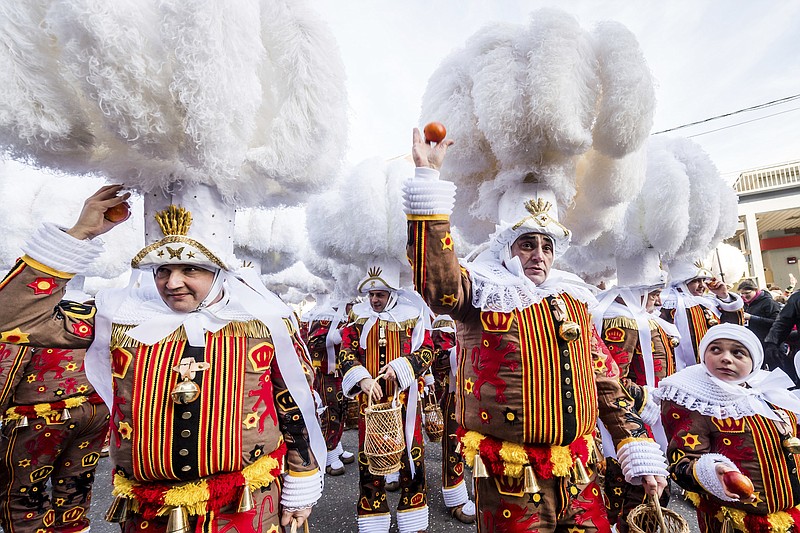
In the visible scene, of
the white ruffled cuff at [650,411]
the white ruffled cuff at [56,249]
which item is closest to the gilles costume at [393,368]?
the white ruffled cuff at [650,411]

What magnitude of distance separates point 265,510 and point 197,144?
1.47 m

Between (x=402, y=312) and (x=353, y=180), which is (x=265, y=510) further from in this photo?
(x=353, y=180)

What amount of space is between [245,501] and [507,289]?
1396 mm

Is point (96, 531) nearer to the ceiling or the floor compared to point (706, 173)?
nearer to the floor

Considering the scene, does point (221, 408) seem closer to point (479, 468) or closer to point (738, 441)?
point (479, 468)

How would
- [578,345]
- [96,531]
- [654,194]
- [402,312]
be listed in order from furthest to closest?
[402,312], [654,194], [96,531], [578,345]

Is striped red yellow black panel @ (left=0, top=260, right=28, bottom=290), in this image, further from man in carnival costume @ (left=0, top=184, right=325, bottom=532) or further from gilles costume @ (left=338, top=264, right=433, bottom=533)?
gilles costume @ (left=338, top=264, right=433, bottom=533)

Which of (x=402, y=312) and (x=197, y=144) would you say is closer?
(x=197, y=144)

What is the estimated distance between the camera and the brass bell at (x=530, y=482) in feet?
5.95

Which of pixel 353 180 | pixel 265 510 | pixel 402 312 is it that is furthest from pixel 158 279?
pixel 353 180


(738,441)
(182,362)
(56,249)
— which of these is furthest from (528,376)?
(56,249)

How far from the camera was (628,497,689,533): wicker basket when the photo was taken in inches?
64.4

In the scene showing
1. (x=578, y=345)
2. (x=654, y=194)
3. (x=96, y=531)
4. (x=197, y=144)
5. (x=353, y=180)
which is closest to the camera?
(x=197, y=144)

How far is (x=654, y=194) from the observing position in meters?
3.65
